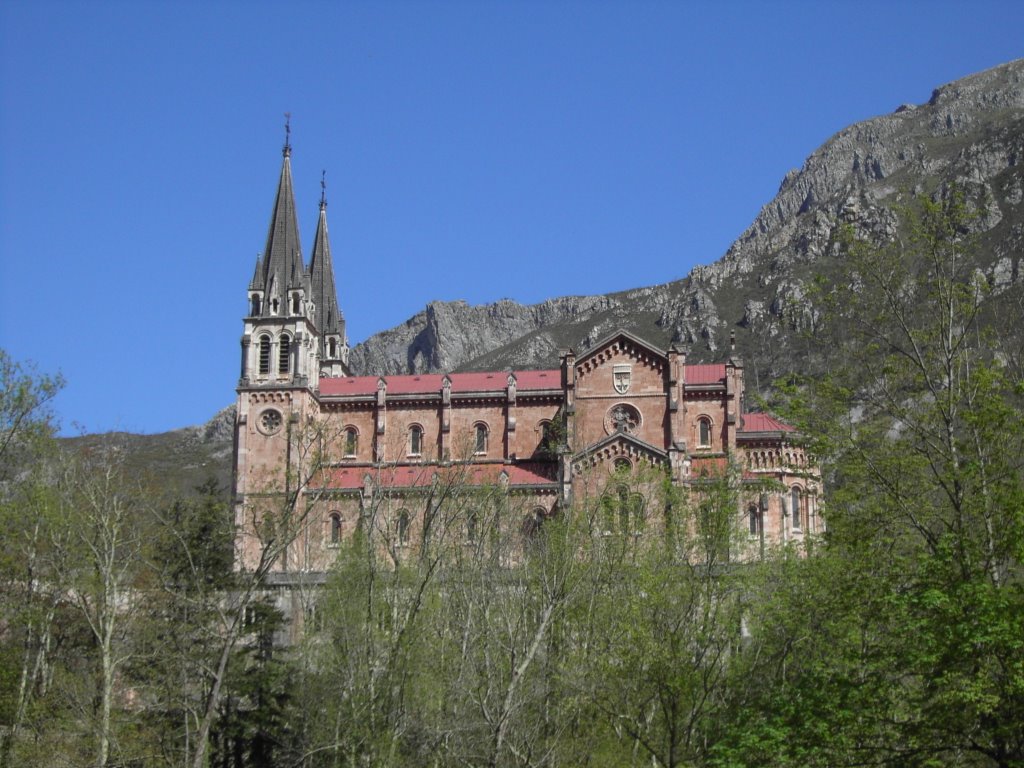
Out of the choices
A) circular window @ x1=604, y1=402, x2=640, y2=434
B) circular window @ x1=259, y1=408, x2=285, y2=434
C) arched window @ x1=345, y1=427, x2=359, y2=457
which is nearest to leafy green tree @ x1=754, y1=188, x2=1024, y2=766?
circular window @ x1=604, y1=402, x2=640, y2=434

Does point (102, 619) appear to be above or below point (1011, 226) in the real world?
below

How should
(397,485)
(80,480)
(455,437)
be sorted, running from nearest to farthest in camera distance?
(80,480)
(397,485)
(455,437)

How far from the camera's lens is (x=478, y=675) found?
37.2 meters

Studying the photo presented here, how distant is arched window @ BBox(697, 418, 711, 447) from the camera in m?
76.1

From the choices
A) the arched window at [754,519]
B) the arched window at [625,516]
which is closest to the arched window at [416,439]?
the arched window at [754,519]

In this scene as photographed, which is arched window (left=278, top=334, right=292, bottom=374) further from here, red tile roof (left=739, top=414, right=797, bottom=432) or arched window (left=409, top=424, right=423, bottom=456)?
red tile roof (left=739, top=414, right=797, bottom=432)

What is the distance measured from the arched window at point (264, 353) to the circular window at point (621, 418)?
813 inches

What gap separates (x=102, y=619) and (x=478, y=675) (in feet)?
39.1

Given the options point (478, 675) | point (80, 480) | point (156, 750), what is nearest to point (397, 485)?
point (80, 480)

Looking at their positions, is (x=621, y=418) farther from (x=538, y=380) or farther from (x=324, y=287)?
(x=324, y=287)

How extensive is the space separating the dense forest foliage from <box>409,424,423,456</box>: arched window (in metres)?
23.0

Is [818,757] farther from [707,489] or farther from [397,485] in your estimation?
[397,485]

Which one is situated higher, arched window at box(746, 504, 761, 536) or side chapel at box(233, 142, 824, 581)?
side chapel at box(233, 142, 824, 581)

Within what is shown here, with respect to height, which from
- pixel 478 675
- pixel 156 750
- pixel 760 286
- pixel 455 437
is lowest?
pixel 156 750
